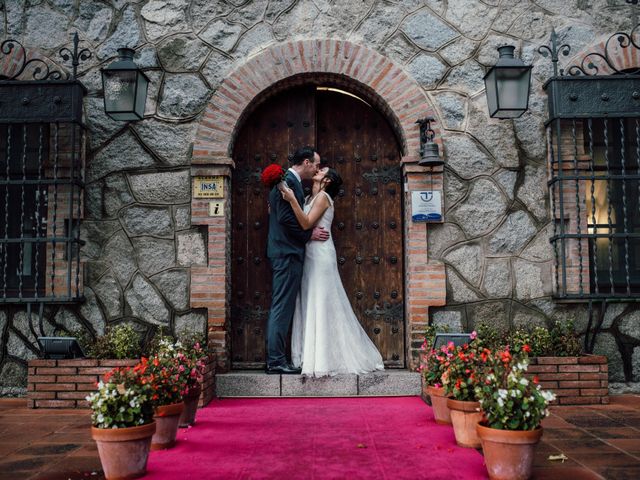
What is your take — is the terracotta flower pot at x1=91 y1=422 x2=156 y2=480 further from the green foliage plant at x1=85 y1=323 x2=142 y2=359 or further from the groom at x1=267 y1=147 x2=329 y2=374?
the groom at x1=267 y1=147 x2=329 y2=374

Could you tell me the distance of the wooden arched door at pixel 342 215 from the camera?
20.7 feet

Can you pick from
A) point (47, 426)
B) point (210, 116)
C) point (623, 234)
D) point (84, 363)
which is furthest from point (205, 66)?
point (623, 234)

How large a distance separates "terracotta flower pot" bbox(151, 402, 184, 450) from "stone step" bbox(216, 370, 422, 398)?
5.79ft

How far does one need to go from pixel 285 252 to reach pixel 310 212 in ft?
1.47

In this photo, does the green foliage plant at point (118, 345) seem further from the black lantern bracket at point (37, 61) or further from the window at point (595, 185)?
the window at point (595, 185)

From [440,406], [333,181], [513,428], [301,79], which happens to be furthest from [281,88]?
[513,428]

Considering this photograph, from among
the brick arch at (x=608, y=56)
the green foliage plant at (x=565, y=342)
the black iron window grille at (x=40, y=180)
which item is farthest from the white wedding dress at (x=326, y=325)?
the brick arch at (x=608, y=56)

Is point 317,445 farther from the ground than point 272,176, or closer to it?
closer to it

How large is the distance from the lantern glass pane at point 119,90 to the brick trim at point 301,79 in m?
0.77

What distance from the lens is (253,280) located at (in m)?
6.33

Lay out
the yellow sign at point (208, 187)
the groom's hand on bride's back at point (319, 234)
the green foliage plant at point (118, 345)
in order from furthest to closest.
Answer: the yellow sign at point (208, 187), the groom's hand on bride's back at point (319, 234), the green foliage plant at point (118, 345)

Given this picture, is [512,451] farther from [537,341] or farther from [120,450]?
[537,341]

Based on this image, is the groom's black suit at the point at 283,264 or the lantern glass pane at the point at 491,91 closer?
the lantern glass pane at the point at 491,91

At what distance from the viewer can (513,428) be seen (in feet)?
10.5
